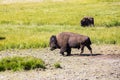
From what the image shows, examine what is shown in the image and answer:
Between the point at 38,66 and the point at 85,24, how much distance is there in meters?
20.6

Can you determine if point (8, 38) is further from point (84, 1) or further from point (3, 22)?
point (84, 1)

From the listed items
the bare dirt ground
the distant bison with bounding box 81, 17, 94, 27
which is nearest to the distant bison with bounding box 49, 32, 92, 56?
the bare dirt ground

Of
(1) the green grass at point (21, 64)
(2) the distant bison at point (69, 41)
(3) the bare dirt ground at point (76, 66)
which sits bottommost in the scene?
(3) the bare dirt ground at point (76, 66)

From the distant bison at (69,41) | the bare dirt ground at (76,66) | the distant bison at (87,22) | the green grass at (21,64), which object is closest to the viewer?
the bare dirt ground at (76,66)

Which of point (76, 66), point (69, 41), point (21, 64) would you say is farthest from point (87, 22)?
point (21, 64)

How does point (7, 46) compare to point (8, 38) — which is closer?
point (7, 46)

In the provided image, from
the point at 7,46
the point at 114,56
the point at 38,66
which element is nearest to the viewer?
the point at 38,66

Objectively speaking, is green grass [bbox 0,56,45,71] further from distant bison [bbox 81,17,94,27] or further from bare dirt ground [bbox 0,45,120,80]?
distant bison [bbox 81,17,94,27]

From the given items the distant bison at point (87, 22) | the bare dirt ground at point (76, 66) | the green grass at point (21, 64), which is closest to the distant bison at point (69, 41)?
the bare dirt ground at point (76, 66)

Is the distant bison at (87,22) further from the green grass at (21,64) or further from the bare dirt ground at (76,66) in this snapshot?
the green grass at (21,64)

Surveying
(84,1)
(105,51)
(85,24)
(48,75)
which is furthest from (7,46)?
(84,1)

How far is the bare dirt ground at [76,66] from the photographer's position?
16.2m

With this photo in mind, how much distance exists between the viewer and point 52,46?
72.1ft

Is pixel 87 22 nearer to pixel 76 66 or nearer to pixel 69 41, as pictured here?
pixel 69 41
